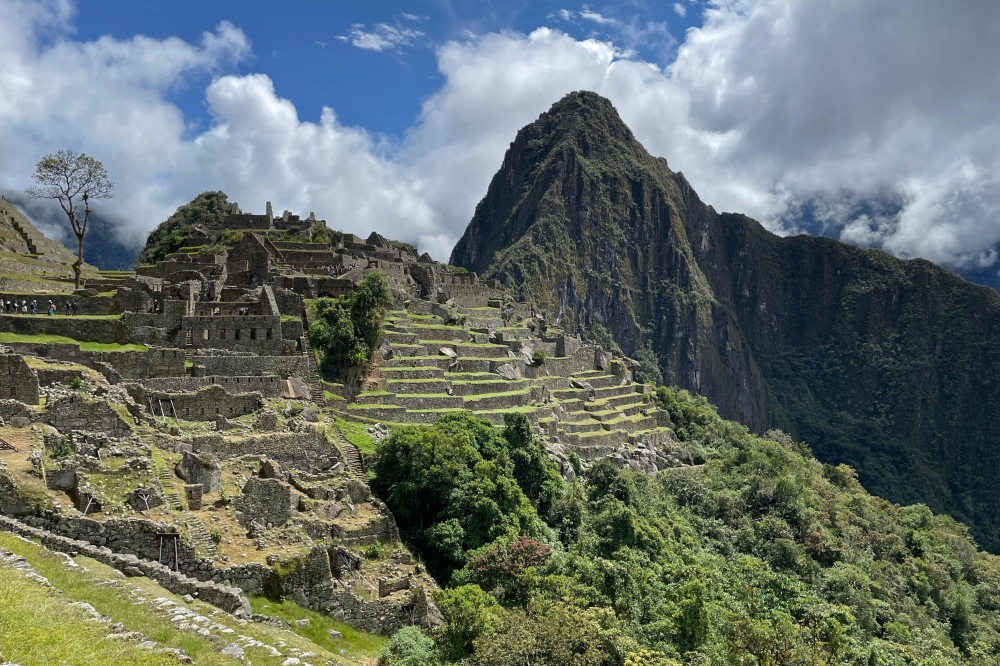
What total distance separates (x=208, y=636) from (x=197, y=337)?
1960 centimetres

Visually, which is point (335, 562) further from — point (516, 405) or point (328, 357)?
point (516, 405)

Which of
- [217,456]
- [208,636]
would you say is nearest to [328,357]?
[217,456]

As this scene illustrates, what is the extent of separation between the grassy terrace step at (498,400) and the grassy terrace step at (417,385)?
186cm

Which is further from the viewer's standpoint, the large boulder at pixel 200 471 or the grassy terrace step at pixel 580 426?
the grassy terrace step at pixel 580 426

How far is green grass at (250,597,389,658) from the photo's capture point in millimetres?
15287

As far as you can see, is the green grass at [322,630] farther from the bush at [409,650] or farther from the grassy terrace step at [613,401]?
the grassy terrace step at [613,401]

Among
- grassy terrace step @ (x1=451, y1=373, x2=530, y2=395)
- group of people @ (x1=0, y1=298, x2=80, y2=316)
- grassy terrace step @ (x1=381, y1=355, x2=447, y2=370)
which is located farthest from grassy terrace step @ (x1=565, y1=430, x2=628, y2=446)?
group of people @ (x1=0, y1=298, x2=80, y2=316)

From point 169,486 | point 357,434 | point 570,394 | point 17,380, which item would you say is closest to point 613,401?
point 570,394

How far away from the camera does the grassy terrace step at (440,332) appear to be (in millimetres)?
41250

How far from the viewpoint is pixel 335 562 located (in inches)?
722

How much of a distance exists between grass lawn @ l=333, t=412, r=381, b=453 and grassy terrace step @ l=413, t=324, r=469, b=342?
39.5ft

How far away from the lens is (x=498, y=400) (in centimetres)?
3903

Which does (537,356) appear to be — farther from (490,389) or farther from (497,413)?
(497,413)

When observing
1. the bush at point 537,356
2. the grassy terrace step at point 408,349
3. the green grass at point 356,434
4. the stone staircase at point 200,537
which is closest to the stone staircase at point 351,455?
the green grass at point 356,434
